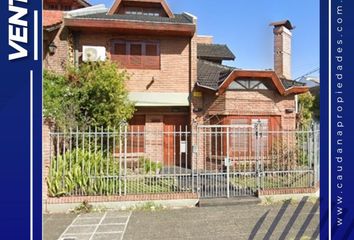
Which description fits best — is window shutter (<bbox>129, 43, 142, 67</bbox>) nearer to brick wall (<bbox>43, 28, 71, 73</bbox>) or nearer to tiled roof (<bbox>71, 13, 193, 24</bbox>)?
tiled roof (<bbox>71, 13, 193, 24</bbox>)

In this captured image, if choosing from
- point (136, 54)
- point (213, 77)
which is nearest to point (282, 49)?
point (213, 77)

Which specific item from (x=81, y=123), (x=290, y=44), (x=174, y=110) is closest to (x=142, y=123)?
(x=174, y=110)

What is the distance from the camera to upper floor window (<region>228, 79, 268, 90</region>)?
12.4m

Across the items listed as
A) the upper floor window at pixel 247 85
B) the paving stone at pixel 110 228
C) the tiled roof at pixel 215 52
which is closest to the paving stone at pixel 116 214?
the paving stone at pixel 110 228

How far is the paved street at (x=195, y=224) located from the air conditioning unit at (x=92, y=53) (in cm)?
652

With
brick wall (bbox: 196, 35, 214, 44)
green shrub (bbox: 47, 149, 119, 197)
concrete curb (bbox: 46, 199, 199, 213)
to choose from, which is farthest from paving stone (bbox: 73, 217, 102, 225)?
brick wall (bbox: 196, 35, 214, 44)

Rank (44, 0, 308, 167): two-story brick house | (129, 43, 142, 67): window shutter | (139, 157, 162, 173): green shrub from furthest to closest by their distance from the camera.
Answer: (129, 43, 142, 67): window shutter < (44, 0, 308, 167): two-story brick house < (139, 157, 162, 173): green shrub

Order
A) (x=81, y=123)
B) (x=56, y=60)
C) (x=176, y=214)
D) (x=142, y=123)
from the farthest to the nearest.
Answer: (x=142, y=123)
(x=56, y=60)
(x=81, y=123)
(x=176, y=214)

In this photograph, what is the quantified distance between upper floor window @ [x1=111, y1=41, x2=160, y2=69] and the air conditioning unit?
825mm

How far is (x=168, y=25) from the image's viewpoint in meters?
12.4

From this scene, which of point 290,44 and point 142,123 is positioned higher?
point 290,44

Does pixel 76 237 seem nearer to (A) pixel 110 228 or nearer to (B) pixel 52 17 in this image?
(A) pixel 110 228
